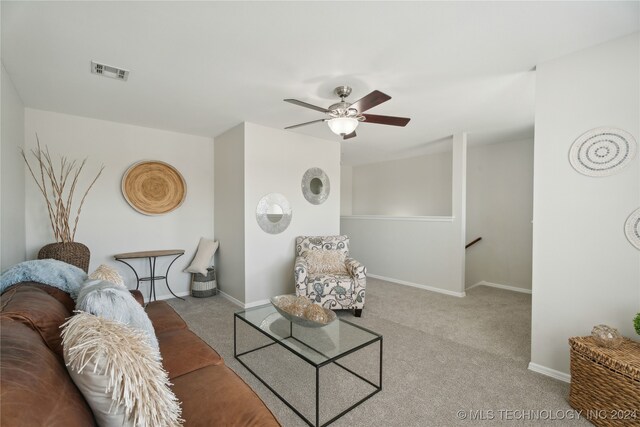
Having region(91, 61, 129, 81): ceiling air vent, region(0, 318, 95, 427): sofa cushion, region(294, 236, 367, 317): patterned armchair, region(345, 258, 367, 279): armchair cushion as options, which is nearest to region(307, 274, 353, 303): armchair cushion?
region(294, 236, 367, 317): patterned armchair

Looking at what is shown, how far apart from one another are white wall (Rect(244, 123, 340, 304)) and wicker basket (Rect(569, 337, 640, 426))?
3083 millimetres

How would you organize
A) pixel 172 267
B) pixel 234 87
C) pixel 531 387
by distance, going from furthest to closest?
pixel 172 267, pixel 234 87, pixel 531 387

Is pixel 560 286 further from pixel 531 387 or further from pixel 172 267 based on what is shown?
pixel 172 267

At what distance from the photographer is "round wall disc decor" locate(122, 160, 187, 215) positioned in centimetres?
376

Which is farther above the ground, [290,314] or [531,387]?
[290,314]

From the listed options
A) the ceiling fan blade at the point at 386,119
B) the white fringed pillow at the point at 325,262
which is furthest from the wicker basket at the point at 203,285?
the ceiling fan blade at the point at 386,119

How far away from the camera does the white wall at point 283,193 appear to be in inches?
146

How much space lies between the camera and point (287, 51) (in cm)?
207

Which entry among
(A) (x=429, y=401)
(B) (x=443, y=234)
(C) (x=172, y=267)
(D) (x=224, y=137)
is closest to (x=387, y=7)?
(A) (x=429, y=401)

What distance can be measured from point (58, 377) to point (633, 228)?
9.69 feet

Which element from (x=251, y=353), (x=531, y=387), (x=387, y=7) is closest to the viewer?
(x=387, y=7)

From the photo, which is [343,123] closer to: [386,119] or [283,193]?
[386,119]

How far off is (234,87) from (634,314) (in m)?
3.45

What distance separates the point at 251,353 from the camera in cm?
249
